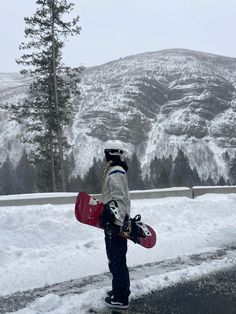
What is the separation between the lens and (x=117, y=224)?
6.56 meters

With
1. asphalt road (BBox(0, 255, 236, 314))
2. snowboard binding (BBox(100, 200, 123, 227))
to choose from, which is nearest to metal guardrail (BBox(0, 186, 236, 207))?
asphalt road (BBox(0, 255, 236, 314))

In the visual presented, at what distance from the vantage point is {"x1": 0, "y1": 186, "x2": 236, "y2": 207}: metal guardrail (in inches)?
520

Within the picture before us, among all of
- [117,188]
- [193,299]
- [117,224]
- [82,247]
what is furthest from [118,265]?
[82,247]

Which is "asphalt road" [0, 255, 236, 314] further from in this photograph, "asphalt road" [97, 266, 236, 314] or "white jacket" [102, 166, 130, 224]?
"white jacket" [102, 166, 130, 224]

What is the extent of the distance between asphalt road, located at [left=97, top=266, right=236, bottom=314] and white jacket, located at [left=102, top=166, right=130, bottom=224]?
1.32m

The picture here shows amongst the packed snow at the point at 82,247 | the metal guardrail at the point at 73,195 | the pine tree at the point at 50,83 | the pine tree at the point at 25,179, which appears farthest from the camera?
the pine tree at the point at 25,179

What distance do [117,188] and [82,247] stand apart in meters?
4.19

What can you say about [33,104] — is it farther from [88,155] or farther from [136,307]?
[88,155]

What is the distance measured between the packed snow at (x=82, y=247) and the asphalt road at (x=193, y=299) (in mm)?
259

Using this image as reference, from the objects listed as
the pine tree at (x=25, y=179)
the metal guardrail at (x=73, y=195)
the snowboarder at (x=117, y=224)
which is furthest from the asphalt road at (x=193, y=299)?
the pine tree at (x=25, y=179)

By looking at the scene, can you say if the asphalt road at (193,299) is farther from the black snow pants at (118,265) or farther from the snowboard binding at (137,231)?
the snowboard binding at (137,231)

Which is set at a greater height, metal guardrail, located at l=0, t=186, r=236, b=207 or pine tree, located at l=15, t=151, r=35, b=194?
metal guardrail, located at l=0, t=186, r=236, b=207

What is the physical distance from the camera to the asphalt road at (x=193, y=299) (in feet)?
22.3

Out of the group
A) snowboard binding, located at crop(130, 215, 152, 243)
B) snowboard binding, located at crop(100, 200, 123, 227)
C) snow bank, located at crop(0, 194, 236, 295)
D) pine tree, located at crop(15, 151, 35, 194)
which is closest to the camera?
snowboard binding, located at crop(100, 200, 123, 227)
